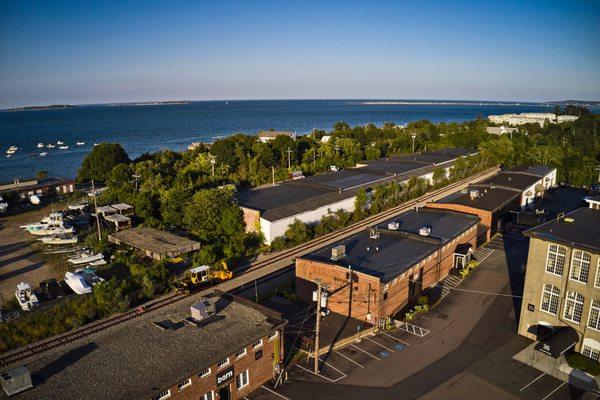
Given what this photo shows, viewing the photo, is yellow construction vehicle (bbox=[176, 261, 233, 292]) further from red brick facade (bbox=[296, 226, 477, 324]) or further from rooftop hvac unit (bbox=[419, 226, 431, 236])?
rooftop hvac unit (bbox=[419, 226, 431, 236])

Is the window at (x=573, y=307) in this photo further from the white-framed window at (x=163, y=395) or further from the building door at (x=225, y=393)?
the white-framed window at (x=163, y=395)

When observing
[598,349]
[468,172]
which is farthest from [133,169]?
[598,349]

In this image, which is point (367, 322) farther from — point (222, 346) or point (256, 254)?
point (256, 254)

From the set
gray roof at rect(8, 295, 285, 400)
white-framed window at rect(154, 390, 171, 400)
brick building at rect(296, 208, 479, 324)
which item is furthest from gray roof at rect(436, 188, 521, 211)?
white-framed window at rect(154, 390, 171, 400)

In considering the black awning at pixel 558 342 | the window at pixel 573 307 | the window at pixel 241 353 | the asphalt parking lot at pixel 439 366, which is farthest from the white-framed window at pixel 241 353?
the window at pixel 573 307

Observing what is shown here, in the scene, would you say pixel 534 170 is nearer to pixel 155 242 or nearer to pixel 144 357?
pixel 155 242
